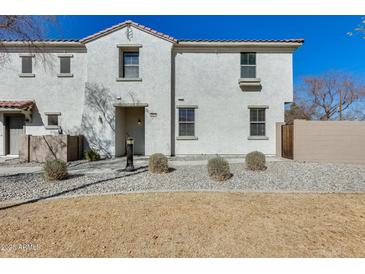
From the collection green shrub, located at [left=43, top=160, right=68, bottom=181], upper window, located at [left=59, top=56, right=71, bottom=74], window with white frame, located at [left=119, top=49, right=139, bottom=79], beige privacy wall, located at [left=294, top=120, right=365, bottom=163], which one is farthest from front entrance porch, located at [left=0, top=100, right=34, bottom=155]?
beige privacy wall, located at [left=294, top=120, right=365, bottom=163]

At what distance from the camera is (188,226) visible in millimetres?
3854

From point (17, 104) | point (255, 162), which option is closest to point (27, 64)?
point (17, 104)

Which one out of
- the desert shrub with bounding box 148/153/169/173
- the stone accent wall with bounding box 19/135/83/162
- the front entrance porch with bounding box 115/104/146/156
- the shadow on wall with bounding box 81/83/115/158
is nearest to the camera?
the desert shrub with bounding box 148/153/169/173

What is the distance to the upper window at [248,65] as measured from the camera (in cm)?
1285

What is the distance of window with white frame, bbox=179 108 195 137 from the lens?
12.8 m

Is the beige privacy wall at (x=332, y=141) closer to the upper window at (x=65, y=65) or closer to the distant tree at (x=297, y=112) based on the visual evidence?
the upper window at (x=65, y=65)

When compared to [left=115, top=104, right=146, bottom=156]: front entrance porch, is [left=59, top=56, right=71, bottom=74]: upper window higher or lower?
higher

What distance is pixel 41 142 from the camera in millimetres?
10797

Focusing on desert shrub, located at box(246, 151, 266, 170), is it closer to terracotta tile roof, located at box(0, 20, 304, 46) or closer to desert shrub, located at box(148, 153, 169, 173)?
desert shrub, located at box(148, 153, 169, 173)

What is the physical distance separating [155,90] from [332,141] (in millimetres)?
9749

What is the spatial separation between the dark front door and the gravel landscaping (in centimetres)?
682

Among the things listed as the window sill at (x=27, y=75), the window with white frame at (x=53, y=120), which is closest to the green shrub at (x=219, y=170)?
the window with white frame at (x=53, y=120)

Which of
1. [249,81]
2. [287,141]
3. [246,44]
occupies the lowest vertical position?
[287,141]

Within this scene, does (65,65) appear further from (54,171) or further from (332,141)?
(332,141)
